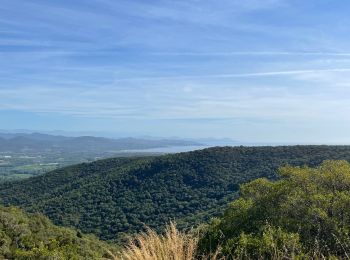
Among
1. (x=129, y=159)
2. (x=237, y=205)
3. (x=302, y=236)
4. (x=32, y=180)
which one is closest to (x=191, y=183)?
(x=129, y=159)

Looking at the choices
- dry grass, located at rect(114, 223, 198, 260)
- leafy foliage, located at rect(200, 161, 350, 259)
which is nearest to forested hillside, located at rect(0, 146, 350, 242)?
leafy foliage, located at rect(200, 161, 350, 259)

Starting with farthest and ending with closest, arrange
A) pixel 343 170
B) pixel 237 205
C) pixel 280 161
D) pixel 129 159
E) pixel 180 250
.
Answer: pixel 129 159, pixel 280 161, pixel 237 205, pixel 343 170, pixel 180 250

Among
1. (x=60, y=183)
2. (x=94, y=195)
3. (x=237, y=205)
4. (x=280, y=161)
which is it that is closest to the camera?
(x=237, y=205)

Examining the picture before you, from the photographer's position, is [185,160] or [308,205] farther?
[185,160]

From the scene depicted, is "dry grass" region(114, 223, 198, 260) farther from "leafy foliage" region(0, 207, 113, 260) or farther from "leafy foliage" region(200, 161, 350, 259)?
"leafy foliage" region(0, 207, 113, 260)

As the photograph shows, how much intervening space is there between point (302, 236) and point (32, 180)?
66920mm

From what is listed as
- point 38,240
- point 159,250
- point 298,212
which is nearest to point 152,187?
point 38,240

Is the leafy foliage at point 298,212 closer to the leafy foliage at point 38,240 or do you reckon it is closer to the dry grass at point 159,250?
the dry grass at point 159,250

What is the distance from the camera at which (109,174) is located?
200 ft

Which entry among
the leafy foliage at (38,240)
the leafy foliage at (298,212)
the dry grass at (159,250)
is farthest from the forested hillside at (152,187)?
the dry grass at (159,250)

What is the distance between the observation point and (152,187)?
2079 inches

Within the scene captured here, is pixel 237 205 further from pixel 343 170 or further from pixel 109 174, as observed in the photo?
pixel 109 174

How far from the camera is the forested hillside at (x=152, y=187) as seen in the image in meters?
42.0

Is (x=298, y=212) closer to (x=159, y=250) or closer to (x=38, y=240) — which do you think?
(x=159, y=250)
